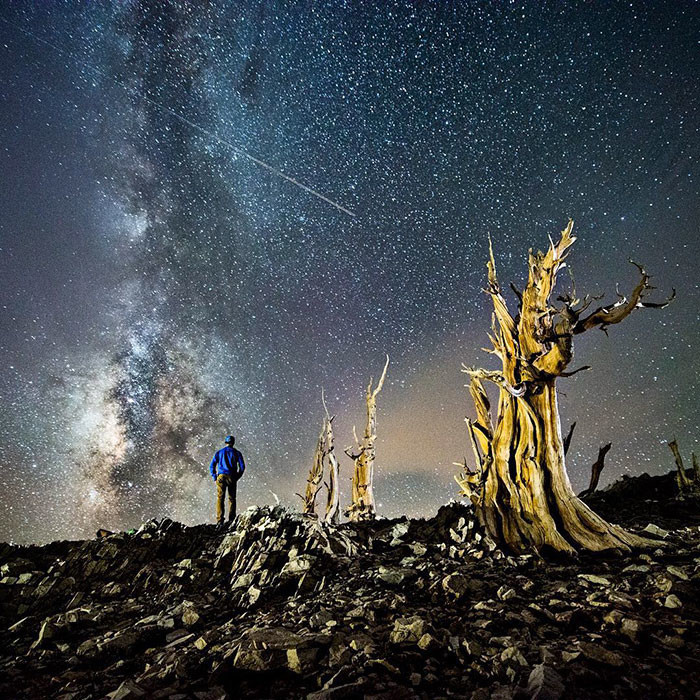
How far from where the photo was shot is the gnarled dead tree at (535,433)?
17.2 feet

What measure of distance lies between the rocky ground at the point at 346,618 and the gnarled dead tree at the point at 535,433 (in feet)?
1.54

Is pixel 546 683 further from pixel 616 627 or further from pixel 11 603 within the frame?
pixel 11 603

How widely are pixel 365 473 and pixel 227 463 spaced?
293 inches

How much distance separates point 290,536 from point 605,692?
459 centimetres

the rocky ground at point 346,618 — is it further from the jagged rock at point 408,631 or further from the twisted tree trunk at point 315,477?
the twisted tree trunk at point 315,477

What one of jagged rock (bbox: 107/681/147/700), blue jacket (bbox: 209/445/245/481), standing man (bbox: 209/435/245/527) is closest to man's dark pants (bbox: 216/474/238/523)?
standing man (bbox: 209/435/245/527)

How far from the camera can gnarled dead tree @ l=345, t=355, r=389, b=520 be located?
14.9 m

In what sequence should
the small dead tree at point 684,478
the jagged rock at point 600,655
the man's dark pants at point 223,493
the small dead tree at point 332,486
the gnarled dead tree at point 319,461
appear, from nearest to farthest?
the jagged rock at point 600,655 → the small dead tree at point 684,478 → the man's dark pants at point 223,493 → the small dead tree at point 332,486 → the gnarled dead tree at point 319,461

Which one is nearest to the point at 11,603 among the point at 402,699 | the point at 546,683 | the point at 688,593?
the point at 402,699

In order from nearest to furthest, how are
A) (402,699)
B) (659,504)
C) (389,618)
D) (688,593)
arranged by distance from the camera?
(402,699) < (688,593) < (389,618) < (659,504)

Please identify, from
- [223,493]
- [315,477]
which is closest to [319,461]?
[315,477]

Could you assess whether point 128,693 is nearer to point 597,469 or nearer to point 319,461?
point 597,469

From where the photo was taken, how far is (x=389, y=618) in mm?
3311

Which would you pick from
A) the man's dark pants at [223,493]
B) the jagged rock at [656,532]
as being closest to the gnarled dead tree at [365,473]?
the man's dark pants at [223,493]
